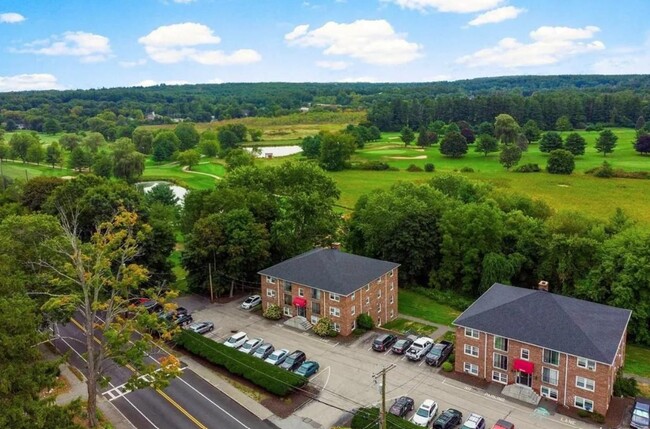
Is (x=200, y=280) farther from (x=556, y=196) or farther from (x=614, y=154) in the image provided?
(x=614, y=154)

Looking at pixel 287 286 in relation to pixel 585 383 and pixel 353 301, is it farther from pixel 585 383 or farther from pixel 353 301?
Result: pixel 585 383

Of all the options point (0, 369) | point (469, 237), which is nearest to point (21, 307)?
point (0, 369)

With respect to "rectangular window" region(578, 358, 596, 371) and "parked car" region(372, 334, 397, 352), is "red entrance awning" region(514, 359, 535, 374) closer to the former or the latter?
"rectangular window" region(578, 358, 596, 371)

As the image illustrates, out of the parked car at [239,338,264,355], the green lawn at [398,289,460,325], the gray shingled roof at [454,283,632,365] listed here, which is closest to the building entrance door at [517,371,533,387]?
the gray shingled roof at [454,283,632,365]

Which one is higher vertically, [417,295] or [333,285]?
[333,285]

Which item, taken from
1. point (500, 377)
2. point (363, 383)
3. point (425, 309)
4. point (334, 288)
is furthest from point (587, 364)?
point (334, 288)

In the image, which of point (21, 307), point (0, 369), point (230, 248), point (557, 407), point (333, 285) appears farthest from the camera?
point (230, 248)
